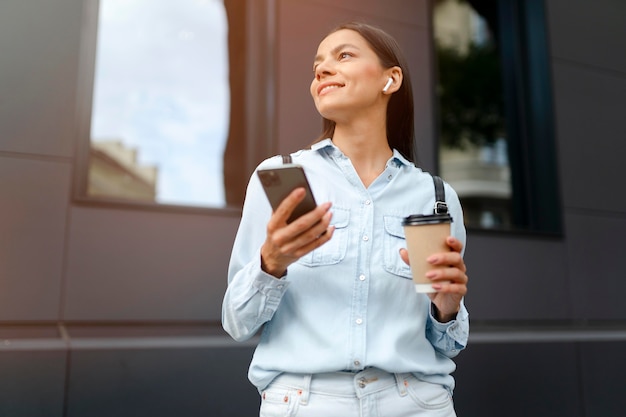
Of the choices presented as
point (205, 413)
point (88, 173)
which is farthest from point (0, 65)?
point (205, 413)

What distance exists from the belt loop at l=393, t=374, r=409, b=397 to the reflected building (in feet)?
10.1

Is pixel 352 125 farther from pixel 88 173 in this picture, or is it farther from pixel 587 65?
pixel 587 65

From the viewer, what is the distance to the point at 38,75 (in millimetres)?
3936

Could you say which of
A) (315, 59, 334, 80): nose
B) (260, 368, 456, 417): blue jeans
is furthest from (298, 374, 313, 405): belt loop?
(315, 59, 334, 80): nose

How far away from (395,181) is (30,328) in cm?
279

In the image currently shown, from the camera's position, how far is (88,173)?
160 inches

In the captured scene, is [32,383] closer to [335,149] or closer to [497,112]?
[335,149]

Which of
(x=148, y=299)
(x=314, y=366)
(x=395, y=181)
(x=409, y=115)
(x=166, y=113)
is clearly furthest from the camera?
(x=166, y=113)

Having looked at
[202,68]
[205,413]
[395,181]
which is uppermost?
[202,68]

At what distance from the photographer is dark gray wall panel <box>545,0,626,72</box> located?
5.79m

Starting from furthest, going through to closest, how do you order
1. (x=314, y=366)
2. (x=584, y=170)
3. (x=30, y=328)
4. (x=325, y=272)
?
(x=584, y=170) → (x=30, y=328) → (x=325, y=272) → (x=314, y=366)

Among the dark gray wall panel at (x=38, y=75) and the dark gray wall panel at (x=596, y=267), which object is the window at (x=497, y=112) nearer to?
the dark gray wall panel at (x=596, y=267)

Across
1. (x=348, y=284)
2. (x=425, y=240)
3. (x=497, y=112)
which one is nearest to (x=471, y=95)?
(x=497, y=112)

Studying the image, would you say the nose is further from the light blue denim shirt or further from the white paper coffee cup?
the white paper coffee cup
